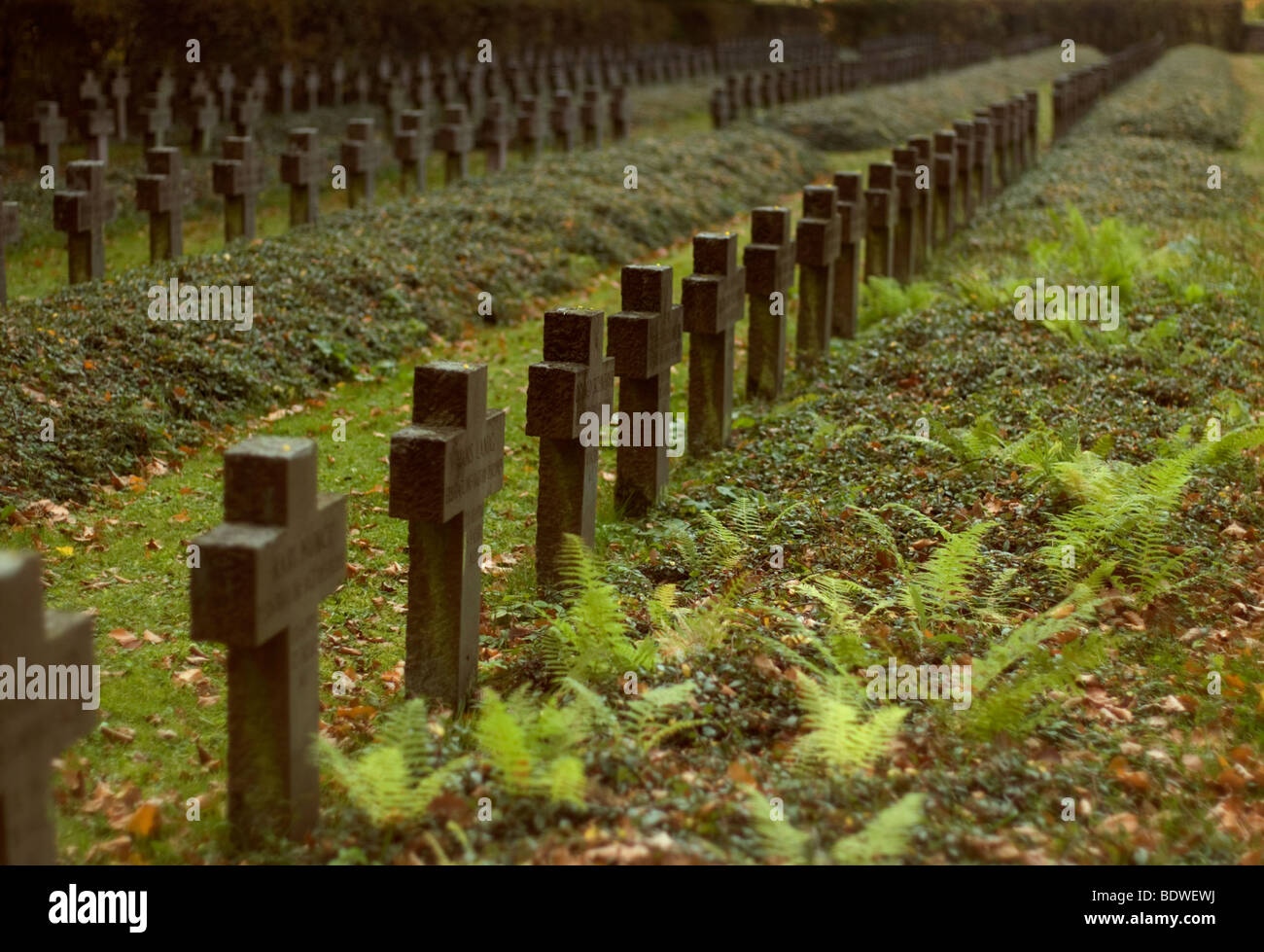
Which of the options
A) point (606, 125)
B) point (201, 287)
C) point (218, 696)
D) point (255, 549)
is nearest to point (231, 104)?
point (606, 125)

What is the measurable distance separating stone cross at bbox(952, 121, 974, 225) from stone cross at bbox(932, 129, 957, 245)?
3.26ft

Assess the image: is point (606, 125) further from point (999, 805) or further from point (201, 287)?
point (999, 805)

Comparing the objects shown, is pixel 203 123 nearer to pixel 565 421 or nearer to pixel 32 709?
pixel 565 421

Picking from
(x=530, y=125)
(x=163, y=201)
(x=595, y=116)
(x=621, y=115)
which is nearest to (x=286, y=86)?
(x=621, y=115)

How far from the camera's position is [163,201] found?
13680 mm

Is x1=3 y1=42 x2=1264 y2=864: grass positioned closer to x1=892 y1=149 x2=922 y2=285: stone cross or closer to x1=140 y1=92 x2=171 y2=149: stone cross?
x1=892 y1=149 x2=922 y2=285: stone cross

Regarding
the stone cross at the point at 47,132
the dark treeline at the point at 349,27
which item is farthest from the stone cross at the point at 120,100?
the stone cross at the point at 47,132

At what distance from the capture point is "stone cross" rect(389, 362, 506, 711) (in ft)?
18.4

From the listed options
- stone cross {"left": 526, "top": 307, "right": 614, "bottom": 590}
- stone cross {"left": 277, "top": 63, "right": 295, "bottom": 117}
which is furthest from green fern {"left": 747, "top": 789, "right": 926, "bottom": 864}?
stone cross {"left": 277, "top": 63, "right": 295, "bottom": 117}

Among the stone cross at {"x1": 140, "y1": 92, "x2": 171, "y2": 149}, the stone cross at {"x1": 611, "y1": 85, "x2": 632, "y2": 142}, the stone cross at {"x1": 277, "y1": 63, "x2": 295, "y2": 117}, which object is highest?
the stone cross at {"x1": 277, "y1": 63, "x2": 295, "y2": 117}

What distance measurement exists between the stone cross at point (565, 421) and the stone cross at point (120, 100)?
1875cm

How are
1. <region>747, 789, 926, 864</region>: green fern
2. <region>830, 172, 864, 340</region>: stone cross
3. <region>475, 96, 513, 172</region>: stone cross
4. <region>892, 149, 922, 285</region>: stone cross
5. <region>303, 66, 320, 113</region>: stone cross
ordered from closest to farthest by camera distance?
<region>747, 789, 926, 864</region>: green fern
<region>830, 172, 864, 340</region>: stone cross
<region>892, 149, 922, 285</region>: stone cross
<region>475, 96, 513, 172</region>: stone cross
<region>303, 66, 320, 113</region>: stone cross

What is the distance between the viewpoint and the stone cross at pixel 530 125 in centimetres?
2212

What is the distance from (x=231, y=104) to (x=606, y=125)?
24.5 ft
